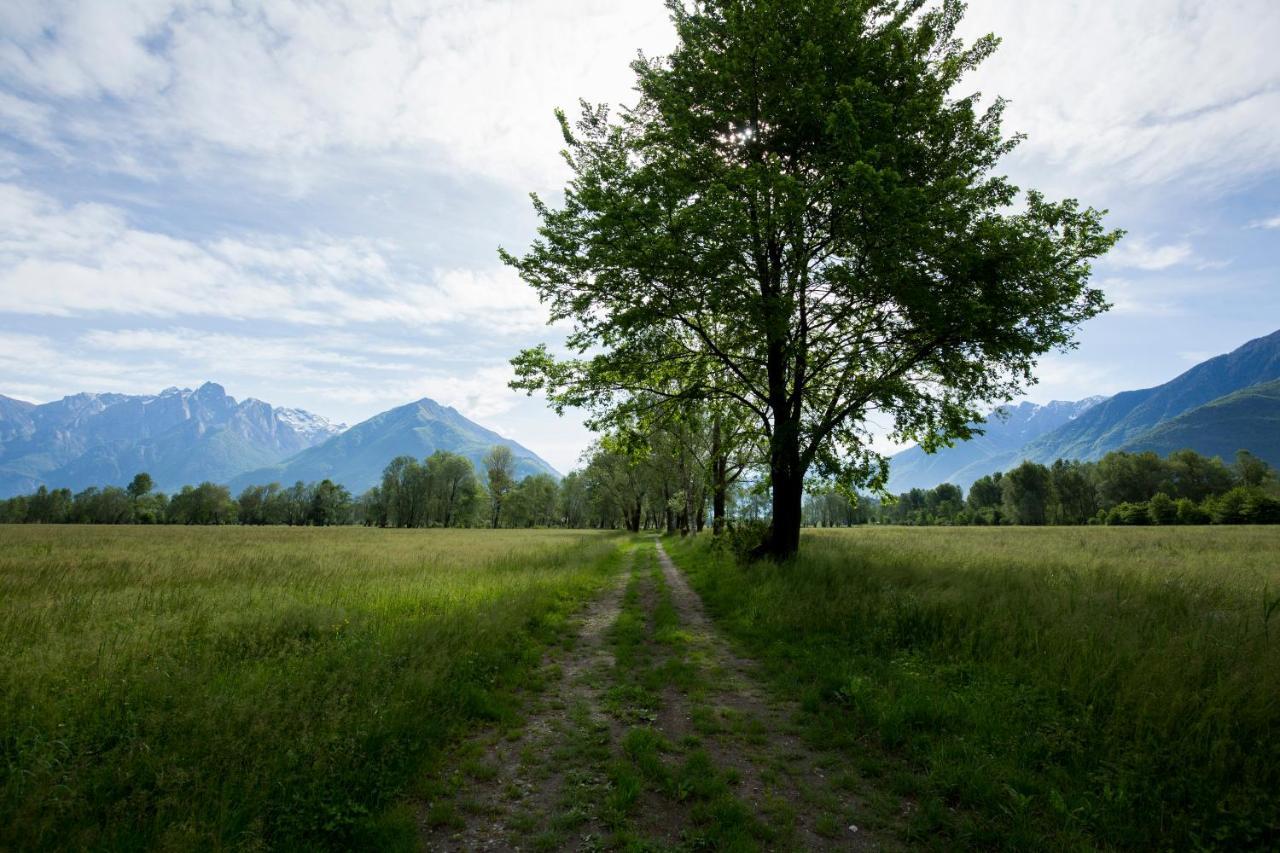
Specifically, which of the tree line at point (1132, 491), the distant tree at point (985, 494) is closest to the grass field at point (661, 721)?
the tree line at point (1132, 491)

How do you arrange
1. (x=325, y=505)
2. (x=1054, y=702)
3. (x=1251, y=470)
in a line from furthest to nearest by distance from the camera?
(x=325, y=505)
(x=1251, y=470)
(x=1054, y=702)

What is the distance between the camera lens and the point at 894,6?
1551cm

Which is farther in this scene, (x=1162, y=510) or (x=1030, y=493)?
(x=1030, y=493)

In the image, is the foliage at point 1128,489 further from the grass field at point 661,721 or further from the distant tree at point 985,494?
the grass field at point 661,721

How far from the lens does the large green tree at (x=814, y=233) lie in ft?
44.6

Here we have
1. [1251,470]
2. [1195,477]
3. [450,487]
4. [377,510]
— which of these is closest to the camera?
[1251,470]

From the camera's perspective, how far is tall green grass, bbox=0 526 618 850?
4.61 m

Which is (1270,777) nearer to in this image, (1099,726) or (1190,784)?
(1190,784)

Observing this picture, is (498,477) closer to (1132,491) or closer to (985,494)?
(1132,491)

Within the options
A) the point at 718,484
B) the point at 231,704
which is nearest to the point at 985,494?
the point at 718,484

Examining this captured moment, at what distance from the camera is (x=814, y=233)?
1534cm

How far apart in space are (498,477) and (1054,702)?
116 m

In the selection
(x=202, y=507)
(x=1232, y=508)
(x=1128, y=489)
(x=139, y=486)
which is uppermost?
(x=1128, y=489)

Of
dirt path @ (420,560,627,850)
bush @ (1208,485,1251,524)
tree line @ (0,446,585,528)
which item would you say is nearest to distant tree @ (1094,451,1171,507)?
bush @ (1208,485,1251,524)
